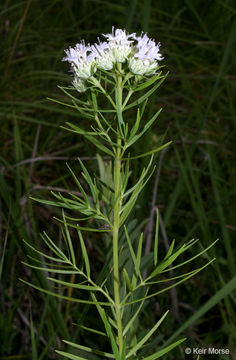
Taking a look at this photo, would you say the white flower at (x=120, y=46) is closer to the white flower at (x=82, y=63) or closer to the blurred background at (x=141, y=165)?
the white flower at (x=82, y=63)

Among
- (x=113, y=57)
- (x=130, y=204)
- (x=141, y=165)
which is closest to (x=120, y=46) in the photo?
(x=113, y=57)

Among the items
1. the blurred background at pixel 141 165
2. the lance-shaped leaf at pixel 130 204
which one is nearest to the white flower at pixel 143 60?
the lance-shaped leaf at pixel 130 204

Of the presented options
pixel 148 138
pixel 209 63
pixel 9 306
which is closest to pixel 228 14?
pixel 209 63

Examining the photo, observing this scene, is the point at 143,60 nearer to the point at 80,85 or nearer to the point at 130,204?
the point at 80,85

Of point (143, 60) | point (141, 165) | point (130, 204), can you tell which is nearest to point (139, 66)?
point (143, 60)

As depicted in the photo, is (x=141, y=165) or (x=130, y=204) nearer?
(x=130, y=204)

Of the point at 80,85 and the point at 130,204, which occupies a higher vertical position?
the point at 80,85
